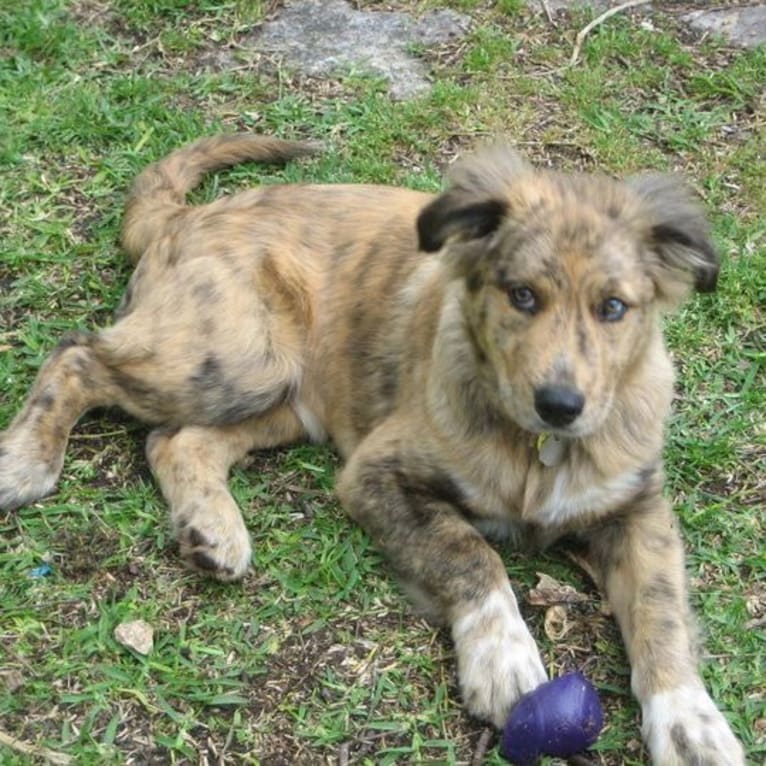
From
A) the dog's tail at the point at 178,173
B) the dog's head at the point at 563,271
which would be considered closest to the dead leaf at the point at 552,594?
the dog's head at the point at 563,271

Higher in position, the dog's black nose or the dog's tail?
the dog's black nose

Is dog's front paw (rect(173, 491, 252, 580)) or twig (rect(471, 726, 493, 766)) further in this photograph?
dog's front paw (rect(173, 491, 252, 580))

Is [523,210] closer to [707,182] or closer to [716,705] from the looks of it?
[716,705]

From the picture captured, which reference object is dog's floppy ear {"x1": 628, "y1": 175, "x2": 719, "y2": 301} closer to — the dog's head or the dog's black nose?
the dog's head

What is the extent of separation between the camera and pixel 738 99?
6.46 metres

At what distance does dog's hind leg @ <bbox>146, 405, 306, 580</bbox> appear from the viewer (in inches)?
165

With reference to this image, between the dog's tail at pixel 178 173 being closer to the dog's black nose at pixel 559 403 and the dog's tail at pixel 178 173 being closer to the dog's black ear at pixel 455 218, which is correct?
the dog's black ear at pixel 455 218

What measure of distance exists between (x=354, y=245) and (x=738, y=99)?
2.63m

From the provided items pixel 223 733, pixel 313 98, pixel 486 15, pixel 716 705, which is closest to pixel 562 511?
pixel 716 705

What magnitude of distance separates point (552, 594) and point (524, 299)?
3.29 feet

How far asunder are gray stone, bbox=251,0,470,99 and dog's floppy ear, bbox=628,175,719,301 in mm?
2690

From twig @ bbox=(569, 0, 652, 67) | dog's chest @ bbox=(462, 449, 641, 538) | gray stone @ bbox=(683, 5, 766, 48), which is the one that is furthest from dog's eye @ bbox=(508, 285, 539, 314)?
gray stone @ bbox=(683, 5, 766, 48)

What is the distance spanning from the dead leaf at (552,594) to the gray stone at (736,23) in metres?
3.76

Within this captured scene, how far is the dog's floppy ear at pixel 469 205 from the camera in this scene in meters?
3.85
